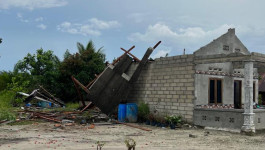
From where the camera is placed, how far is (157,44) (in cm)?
1767

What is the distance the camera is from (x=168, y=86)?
16.7 m

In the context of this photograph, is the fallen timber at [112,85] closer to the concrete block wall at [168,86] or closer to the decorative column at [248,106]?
the concrete block wall at [168,86]

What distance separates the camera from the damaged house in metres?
13.6

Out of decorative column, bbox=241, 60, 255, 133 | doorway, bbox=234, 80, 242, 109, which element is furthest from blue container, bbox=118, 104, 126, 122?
decorative column, bbox=241, 60, 255, 133

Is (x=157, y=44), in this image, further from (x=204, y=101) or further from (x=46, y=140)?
(x=46, y=140)

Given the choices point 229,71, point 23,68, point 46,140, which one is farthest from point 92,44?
point 46,140

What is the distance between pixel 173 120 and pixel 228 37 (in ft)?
20.7

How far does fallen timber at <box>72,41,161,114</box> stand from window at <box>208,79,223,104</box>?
3.73 meters

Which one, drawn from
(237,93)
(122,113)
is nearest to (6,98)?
(122,113)

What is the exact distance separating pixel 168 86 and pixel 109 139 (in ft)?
20.3

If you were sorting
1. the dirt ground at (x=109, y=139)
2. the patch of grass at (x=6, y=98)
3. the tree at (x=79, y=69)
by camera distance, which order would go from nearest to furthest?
the dirt ground at (x=109, y=139) → the patch of grass at (x=6, y=98) → the tree at (x=79, y=69)

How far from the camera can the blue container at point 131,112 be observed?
17.2 meters

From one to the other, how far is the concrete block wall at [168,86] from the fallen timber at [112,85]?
0.69m

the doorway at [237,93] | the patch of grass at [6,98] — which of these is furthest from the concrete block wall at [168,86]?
the patch of grass at [6,98]
